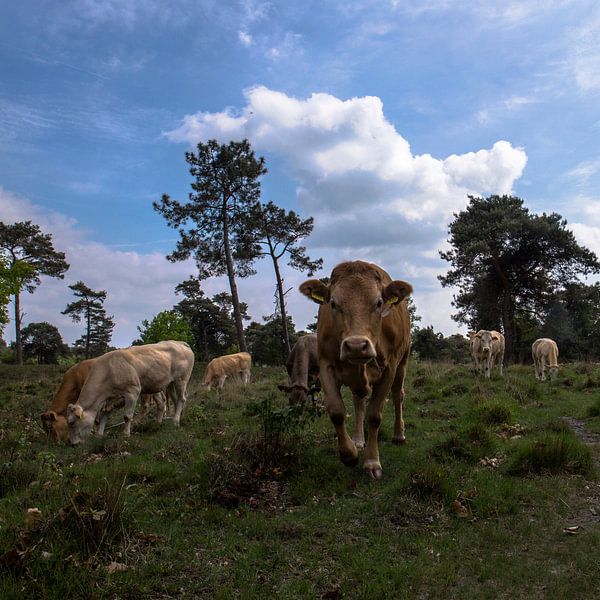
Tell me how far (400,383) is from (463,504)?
9.34 feet

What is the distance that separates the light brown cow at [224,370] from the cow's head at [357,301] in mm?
16486

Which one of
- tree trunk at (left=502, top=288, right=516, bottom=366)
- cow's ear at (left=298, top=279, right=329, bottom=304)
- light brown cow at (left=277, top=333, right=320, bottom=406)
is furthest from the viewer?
tree trunk at (left=502, top=288, right=516, bottom=366)

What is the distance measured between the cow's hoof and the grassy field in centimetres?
13

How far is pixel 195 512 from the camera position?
5156 mm

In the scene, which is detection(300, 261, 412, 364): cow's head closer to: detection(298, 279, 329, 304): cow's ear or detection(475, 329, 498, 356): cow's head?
detection(298, 279, 329, 304): cow's ear

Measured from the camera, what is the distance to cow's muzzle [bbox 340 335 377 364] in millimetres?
5125

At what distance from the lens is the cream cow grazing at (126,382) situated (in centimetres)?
994

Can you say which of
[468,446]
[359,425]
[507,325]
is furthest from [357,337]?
[507,325]

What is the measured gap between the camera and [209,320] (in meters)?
65.2

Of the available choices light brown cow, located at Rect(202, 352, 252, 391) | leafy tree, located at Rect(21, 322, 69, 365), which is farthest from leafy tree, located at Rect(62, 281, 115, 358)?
light brown cow, located at Rect(202, 352, 252, 391)

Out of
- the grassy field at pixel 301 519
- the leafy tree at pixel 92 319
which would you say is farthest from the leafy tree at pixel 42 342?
the grassy field at pixel 301 519

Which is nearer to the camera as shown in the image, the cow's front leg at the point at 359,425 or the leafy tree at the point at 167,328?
the cow's front leg at the point at 359,425

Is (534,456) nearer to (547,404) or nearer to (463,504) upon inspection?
(463,504)

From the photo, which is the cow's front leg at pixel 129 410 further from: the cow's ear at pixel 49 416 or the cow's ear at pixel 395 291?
the cow's ear at pixel 395 291
